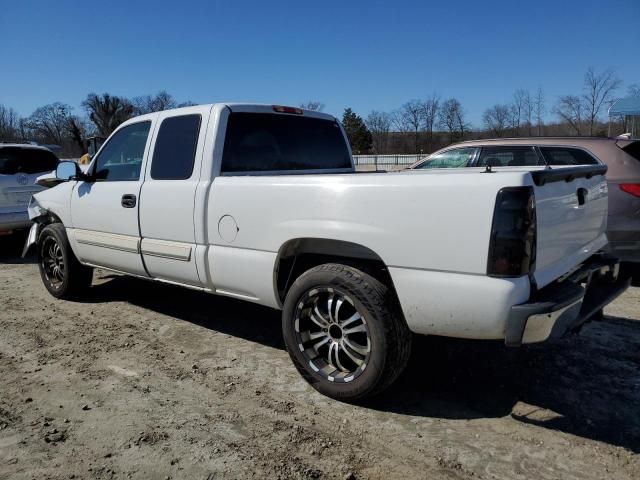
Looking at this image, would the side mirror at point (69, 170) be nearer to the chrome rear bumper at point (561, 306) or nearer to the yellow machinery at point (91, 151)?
the chrome rear bumper at point (561, 306)

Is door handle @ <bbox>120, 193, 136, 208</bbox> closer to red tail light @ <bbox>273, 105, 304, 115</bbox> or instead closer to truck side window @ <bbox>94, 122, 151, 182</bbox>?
truck side window @ <bbox>94, 122, 151, 182</bbox>

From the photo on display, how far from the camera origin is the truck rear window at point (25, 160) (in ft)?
29.1

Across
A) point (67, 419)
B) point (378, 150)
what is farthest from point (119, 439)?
point (378, 150)

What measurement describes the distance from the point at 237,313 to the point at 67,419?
2252 millimetres

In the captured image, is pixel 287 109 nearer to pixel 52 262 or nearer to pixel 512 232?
pixel 512 232

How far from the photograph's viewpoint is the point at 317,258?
3686 mm

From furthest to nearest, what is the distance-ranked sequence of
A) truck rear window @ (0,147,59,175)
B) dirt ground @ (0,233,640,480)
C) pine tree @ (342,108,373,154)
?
pine tree @ (342,108,373,154)
truck rear window @ (0,147,59,175)
dirt ground @ (0,233,640,480)

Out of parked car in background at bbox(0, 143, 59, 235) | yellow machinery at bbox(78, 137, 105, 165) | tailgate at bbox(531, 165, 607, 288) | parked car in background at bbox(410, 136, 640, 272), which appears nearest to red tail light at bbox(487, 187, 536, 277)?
tailgate at bbox(531, 165, 607, 288)

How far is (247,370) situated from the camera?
386 centimetres

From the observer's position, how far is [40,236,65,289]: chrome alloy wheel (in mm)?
5766

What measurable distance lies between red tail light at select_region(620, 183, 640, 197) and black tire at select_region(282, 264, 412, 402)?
12.9ft

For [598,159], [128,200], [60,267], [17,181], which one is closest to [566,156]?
[598,159]

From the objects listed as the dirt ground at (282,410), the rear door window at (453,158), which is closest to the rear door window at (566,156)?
the rear door window at (453,158)

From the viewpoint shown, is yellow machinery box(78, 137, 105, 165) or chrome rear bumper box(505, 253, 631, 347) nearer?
chrome rear bumper box(505, 253, 631, 347)
